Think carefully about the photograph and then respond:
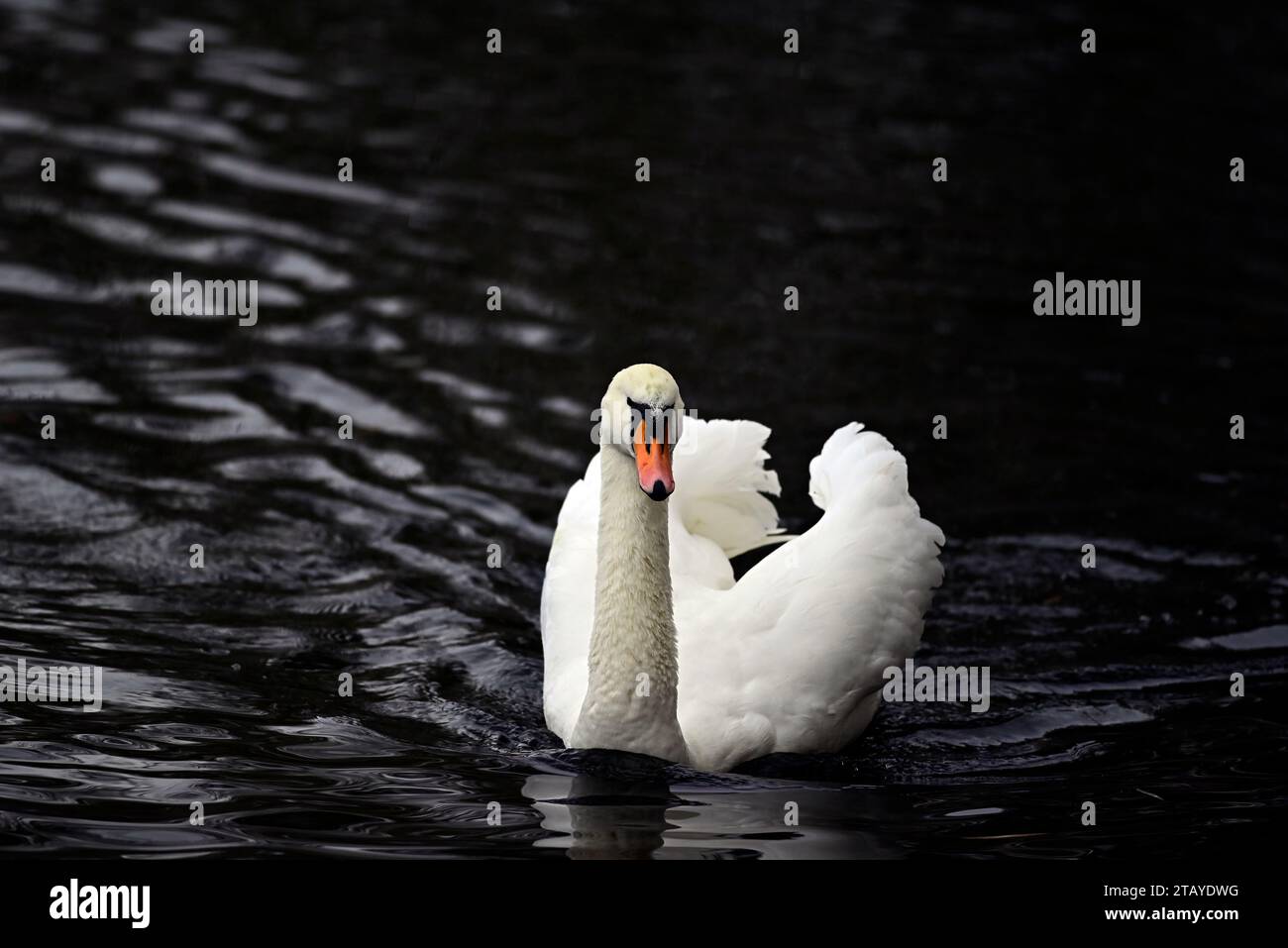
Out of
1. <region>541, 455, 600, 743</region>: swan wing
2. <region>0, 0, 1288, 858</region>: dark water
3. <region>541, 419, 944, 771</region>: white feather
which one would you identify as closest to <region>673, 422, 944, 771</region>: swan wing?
<region>541, 419, 944, 771</region>: white feather

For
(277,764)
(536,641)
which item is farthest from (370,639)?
(277,764)

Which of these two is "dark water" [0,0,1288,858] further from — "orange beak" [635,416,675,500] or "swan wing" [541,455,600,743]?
"orange beak" [635,416,675,500]

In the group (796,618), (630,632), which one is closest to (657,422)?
(630,632)

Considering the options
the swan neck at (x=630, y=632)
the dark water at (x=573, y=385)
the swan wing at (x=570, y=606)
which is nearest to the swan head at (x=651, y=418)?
the swan neck at (x=630, y=632)

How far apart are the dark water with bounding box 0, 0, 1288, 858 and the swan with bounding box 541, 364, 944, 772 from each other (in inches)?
7.6

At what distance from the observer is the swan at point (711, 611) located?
6.65m

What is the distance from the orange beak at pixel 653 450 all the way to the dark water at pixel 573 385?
3.85 ft

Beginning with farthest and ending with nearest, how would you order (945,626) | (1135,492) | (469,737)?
(1135,492)
(945,626)
(469,737)

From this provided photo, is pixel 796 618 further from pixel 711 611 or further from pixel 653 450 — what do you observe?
pixel 653 450

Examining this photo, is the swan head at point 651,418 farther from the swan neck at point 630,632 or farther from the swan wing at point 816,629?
the swan wing at point 816,629

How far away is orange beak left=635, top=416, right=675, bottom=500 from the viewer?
629cm

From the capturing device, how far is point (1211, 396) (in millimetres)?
11414
